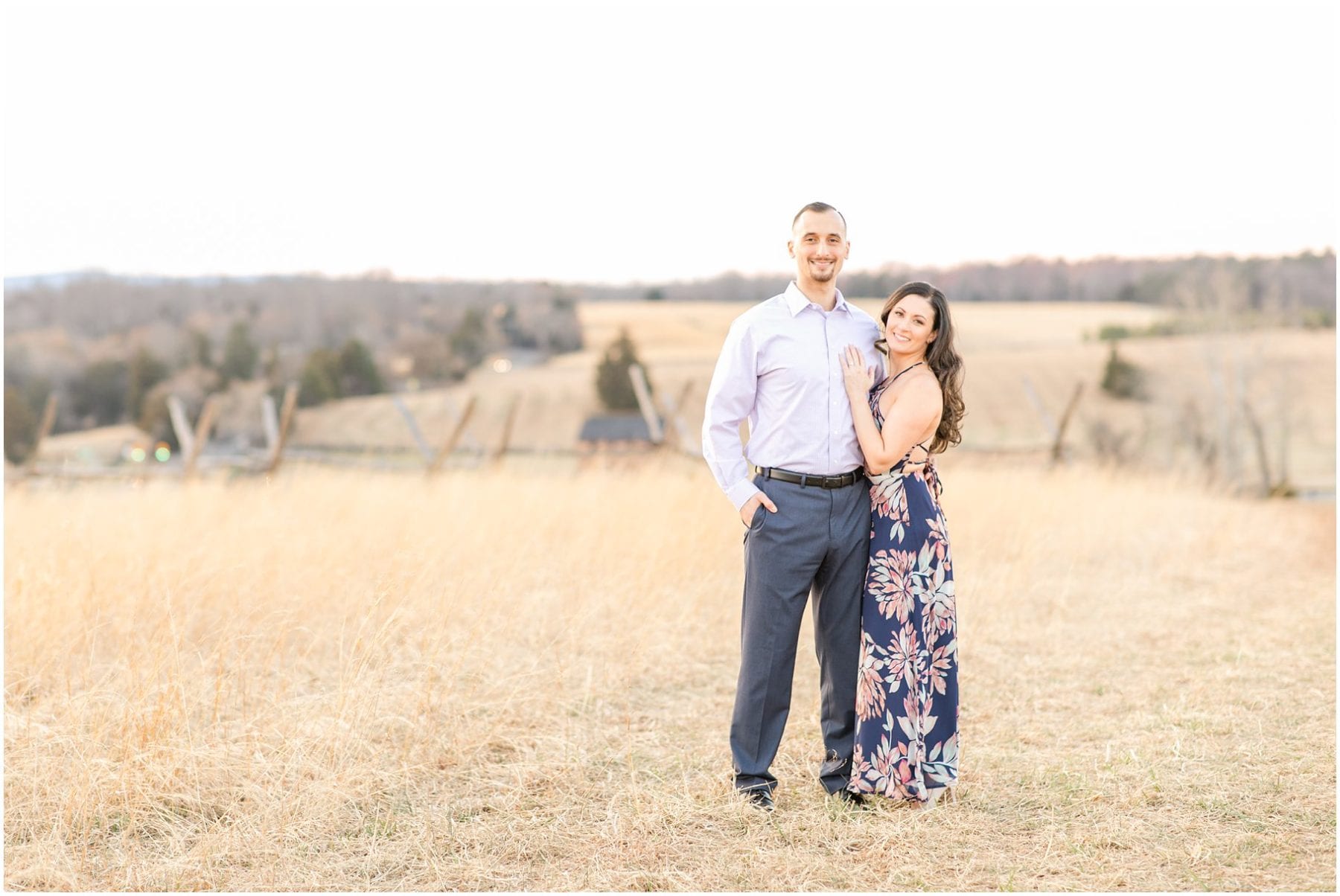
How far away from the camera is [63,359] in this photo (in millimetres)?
42312

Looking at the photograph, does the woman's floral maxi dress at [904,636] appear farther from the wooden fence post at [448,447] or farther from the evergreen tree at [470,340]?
the evergreen tree at [470,340]

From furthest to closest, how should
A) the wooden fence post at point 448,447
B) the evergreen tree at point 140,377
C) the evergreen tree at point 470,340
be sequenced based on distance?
the evergreen tree at point 470,340
the evergreen tree at point 140,377
the wooden fence post at point 448,447

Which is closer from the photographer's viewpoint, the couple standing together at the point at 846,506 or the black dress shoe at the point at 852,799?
the couple standing together at the point at 846,506

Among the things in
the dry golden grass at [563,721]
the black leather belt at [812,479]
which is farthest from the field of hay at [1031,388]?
the black leather belt at [812,479]

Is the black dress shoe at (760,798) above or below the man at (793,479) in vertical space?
below

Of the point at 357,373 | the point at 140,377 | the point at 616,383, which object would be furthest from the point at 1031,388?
the point at 357,373

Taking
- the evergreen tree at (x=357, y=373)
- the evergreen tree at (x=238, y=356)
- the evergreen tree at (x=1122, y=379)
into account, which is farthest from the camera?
the evergreen tree at (x=357, y=373)

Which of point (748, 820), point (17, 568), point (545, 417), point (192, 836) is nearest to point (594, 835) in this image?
point (748, 820)

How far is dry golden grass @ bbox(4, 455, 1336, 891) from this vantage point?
361 centimetres

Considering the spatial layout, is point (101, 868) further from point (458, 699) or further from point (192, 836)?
point (458, 699)

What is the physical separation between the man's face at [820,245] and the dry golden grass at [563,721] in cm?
187

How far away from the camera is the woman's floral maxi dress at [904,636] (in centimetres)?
390

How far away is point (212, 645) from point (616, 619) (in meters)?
2.19

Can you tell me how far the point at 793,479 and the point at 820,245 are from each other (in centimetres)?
80
